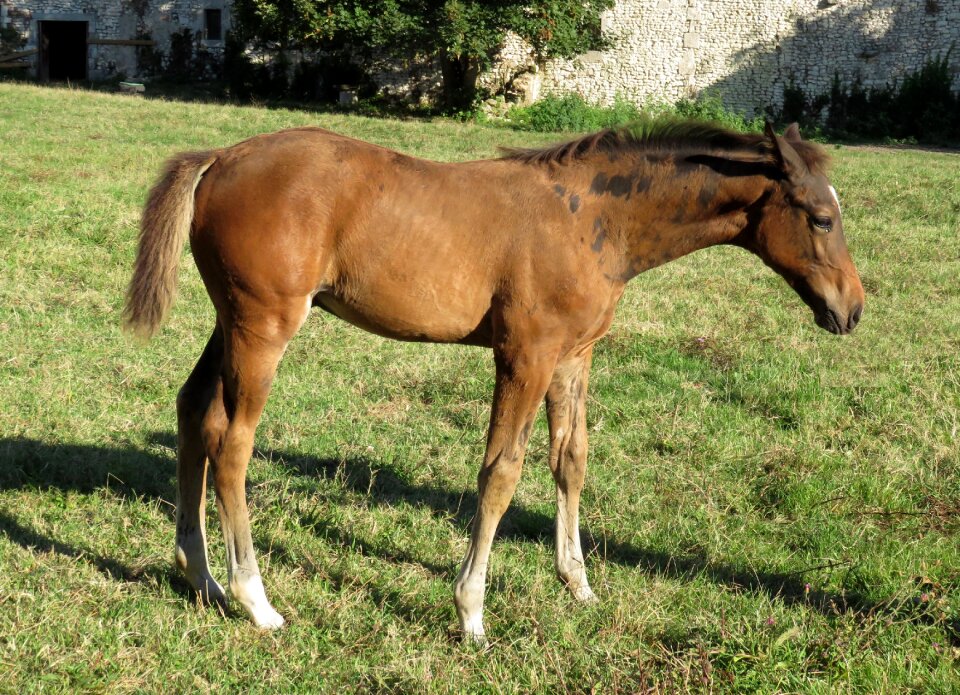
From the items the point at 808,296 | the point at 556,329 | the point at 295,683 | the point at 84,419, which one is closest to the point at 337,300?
the point at 556,329

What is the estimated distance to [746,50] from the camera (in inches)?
1036

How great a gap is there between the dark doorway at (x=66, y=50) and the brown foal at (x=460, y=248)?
92.0 ft

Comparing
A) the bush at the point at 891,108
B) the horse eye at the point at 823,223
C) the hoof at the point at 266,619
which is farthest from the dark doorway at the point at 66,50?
the horse eye at the point at 823,223

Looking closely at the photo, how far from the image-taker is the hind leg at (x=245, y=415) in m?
3.56

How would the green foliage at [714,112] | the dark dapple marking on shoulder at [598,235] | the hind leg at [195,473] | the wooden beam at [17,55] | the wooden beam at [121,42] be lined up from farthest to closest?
1. the wooden beam at [17,55]
2. the wooden beam at [121,42]
3. the green foliage at [714,112]
4. the hind leg at [195,473]
5. the dark dapple marking on shoulder at [598,235]

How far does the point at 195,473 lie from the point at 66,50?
2990 centimetres

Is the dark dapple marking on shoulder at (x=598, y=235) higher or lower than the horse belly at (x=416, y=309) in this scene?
higher

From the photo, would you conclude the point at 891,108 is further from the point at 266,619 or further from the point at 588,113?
the point at 266,619

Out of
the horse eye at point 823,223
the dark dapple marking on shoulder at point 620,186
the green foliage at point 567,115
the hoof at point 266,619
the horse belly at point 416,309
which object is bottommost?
the hoof at point 266,619

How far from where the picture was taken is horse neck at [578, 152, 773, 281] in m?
3.73

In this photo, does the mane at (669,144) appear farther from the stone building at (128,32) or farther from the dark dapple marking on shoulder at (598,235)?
the stone building at (128,32)

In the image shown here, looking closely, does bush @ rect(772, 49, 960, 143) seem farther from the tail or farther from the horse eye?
the tail

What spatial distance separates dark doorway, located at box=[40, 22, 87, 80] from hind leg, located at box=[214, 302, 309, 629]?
28250mm

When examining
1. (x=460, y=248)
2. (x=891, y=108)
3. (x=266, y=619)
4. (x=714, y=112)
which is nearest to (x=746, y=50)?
(x=714, y=112)
